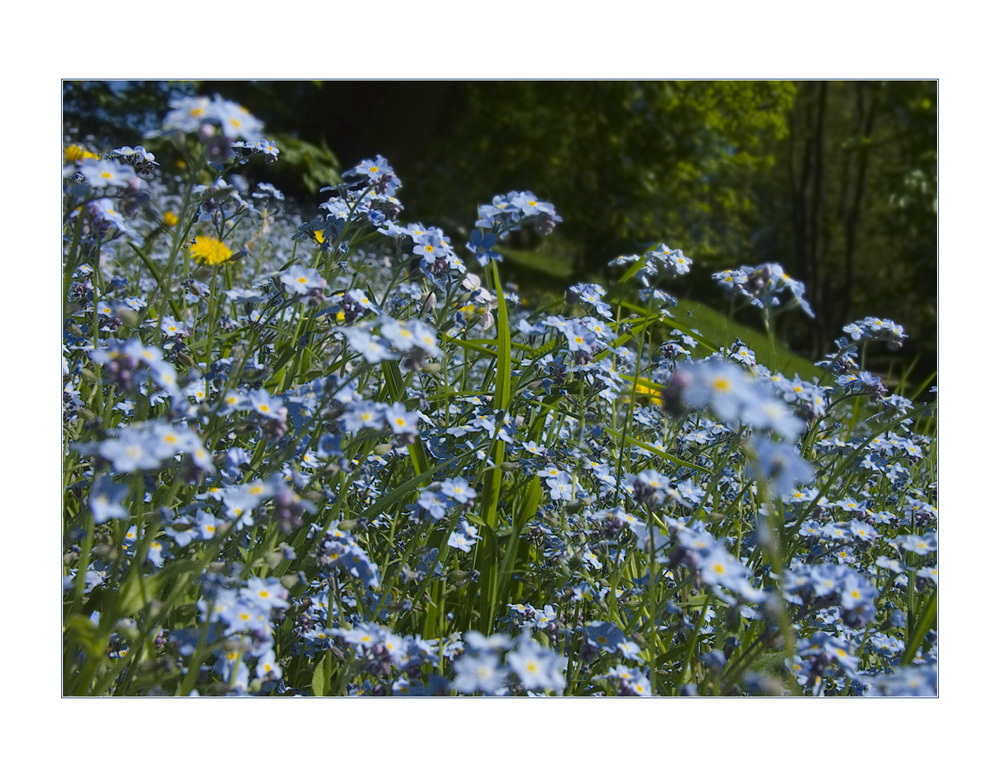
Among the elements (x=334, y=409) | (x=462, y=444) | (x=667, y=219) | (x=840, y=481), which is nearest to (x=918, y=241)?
(x=667, y=219)

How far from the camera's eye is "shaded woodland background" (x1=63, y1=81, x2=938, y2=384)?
714 centimetres

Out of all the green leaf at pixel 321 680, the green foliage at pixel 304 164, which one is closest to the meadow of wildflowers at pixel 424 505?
the green leaf at pixel 321 680

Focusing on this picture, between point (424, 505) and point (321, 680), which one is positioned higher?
point (424, 505)

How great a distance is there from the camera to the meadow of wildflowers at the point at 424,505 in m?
1.34

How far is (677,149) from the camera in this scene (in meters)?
9.00

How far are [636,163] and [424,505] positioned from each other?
782cm

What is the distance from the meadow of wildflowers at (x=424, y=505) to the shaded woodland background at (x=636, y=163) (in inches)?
165

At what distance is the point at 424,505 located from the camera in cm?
151

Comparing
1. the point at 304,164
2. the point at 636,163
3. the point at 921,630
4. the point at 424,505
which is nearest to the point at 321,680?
the point at 424,505

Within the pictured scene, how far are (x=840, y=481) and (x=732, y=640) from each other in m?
1.42

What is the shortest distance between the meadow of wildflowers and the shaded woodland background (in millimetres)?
4195

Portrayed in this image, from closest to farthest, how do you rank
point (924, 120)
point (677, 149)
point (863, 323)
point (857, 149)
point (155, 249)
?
point (863, 323)
point (155, 249)
point (924, 120)
point (857, 149)
point (677, 149)

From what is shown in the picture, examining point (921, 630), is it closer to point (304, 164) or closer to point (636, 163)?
point (304, 164)
